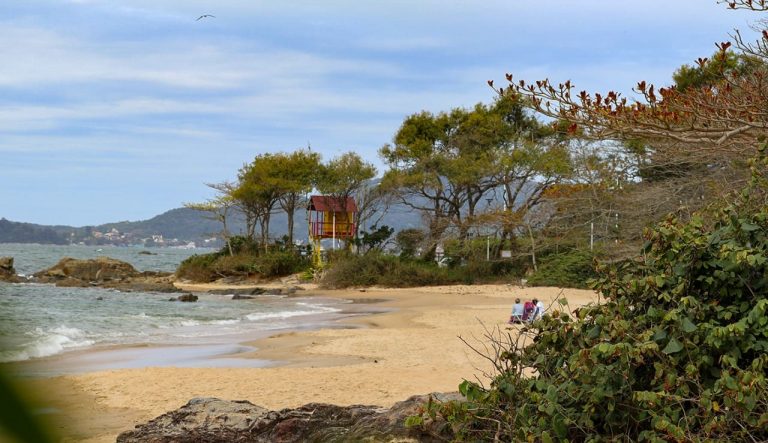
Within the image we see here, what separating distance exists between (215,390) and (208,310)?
59.1ft

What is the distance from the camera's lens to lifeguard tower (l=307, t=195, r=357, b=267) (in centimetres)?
4872

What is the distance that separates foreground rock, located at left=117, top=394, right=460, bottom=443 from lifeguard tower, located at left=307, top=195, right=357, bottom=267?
140 feet

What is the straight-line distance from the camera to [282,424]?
5.51 metres

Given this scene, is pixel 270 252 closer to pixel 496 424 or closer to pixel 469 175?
pixel 469 175

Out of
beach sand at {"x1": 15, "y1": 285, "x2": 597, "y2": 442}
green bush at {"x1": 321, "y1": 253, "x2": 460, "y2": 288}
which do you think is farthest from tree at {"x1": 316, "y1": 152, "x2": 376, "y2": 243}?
beach sand at {"x1": 15, "y1": 285, "x2": 597, "y2": 442}

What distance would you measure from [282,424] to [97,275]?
51.0 metres

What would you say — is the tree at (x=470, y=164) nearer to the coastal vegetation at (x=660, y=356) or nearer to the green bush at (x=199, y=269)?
the green bush at (x=199, y=269)

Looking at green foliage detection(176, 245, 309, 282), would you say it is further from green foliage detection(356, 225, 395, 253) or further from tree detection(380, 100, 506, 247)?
tree detection(380, 100, 506, 247)

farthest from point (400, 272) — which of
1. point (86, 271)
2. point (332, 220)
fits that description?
point (86, 271)

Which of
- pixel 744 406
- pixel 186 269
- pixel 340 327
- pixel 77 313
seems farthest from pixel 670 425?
pixel 186 269

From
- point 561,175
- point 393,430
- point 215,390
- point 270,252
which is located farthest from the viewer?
point 270,252

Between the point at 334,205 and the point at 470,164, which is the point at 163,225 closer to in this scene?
the point at 470,164

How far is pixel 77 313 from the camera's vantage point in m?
27.9

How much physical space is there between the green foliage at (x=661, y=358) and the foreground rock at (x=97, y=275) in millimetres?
44998
